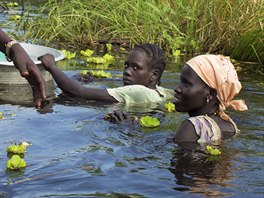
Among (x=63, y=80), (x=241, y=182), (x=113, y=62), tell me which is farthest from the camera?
(x=113, y=62)

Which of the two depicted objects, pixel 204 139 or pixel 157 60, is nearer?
pixel 204 139

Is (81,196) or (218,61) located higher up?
(218,61)

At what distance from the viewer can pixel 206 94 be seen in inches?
217

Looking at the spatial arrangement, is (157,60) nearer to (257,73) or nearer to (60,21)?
(257,73)

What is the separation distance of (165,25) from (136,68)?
336 cm

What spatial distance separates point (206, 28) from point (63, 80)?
406cm

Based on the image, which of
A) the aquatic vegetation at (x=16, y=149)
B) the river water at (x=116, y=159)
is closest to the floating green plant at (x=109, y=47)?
the river water at (x=116, y=159)

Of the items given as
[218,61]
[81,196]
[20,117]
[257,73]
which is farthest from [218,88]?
[257,73]

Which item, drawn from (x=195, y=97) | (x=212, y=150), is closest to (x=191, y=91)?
(x=195, y=97)

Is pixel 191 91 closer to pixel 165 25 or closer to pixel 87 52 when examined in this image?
pixel 87 52

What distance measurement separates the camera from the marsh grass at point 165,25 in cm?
1033

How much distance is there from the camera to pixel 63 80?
7.38 m

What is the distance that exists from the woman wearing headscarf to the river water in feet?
0.48

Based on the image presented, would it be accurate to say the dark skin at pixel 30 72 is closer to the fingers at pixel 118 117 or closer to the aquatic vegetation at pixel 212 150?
the aquatic vegetation at pixel 212 150
